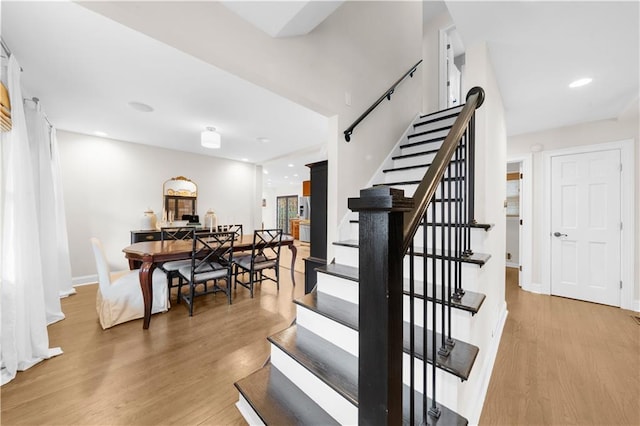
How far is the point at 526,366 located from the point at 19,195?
160 inches

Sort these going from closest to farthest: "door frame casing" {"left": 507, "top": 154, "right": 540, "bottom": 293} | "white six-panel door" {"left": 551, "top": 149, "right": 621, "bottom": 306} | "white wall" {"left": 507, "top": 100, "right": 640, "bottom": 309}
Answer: "white wall" {"left": 507, "top": 100, "right": 640, "bottom": 309} → "white six-panel door" {"left": 551, "top": 149, "right": 621, "bottom": 306} → "door frame casing" {"left": 507, "top": 154, "right": 540, "bottom": 293}

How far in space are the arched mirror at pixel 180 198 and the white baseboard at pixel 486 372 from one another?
5.23 meters

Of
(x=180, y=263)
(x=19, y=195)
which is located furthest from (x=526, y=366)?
(x=19, y=195)

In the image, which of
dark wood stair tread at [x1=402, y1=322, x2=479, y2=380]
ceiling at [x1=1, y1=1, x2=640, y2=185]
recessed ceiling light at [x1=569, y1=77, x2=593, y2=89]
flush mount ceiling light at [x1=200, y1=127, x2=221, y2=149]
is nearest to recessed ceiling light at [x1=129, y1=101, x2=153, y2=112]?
ceiling at [x1=1, y1=1, x2=640, y2=185]

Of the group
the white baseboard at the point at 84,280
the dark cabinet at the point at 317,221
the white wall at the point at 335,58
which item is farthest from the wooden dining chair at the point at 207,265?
the white baseboard at the point at 84,280

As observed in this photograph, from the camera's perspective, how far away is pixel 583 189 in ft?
10.6

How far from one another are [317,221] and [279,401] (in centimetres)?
153

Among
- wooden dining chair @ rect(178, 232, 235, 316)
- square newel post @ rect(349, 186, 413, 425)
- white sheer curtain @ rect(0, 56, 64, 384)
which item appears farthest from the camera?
wooden dining chair @ rect(178, 232, 235, 316)

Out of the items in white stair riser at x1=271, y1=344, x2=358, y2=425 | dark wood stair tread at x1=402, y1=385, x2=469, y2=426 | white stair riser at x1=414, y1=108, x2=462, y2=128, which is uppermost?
white stair riser at x1=414, y1=108, x2=462, y2=128

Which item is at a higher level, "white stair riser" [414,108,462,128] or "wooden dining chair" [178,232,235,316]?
"white stair riser" [414,108,462,128]

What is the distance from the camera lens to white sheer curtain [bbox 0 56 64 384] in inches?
66.0

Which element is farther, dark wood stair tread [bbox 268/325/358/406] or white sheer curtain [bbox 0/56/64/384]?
white sheer curtain [bbox 0/56/64/384]

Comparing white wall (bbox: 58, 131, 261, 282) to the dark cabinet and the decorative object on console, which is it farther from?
the dark cabinet

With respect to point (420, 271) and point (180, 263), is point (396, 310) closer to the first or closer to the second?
point (420, 271)
